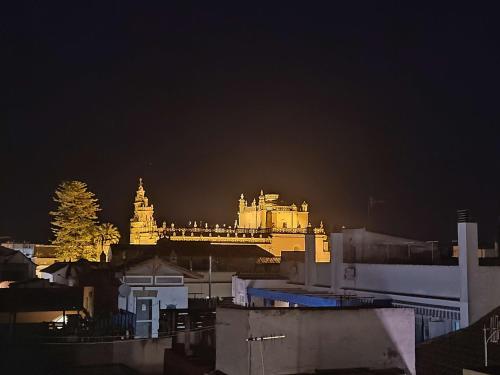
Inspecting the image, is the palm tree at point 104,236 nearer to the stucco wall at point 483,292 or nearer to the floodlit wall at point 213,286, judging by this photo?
the floodlit wall at point 213,286

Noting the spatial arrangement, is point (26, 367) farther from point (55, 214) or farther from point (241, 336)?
point (55, 214)

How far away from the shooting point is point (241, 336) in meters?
12.9

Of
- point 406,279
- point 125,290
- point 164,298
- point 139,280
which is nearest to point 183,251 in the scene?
point 139,280

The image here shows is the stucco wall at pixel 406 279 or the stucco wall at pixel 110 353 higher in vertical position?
the stucco wall at pixel 406 279

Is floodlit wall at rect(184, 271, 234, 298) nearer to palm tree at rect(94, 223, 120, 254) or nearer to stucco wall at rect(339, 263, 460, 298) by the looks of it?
stucco wall at rect(339, 263, 460, 298)

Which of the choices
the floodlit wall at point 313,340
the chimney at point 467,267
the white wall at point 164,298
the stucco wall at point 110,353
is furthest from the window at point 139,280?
the floodlit wall at point 313,340

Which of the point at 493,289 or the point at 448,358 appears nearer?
the point at 448,358

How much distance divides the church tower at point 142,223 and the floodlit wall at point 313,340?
65.6m

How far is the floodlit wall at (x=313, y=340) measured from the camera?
12.7 meters

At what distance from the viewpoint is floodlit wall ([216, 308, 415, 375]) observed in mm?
12664

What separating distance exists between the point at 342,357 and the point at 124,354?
13.7 m

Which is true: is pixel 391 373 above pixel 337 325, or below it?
below

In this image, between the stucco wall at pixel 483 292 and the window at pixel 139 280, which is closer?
the stucco wall at pixel 483 292

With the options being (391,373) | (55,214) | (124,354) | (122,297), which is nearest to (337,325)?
(391,373)
